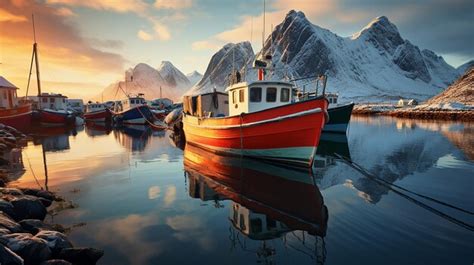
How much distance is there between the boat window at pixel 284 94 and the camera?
1606 centimetres

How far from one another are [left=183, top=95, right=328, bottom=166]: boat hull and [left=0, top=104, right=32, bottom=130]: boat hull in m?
31.2

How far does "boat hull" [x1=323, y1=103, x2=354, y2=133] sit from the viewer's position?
2997 centimetres

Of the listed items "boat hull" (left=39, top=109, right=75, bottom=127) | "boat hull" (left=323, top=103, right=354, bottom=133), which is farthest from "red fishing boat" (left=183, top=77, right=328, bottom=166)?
"boat hull" (left=39, top=109, right=75, bottom=127)

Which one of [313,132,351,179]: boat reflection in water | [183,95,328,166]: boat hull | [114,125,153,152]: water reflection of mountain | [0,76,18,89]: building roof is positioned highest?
[0,76,18,89]: building roof

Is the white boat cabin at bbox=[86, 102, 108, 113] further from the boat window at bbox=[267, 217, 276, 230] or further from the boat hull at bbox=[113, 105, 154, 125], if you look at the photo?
the boat window at bbox=[267, 217, 276, 230]

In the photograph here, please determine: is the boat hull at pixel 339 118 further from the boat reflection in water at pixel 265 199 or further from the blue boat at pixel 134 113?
the blue boat at pixel 134 113

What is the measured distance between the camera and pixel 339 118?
101 feet

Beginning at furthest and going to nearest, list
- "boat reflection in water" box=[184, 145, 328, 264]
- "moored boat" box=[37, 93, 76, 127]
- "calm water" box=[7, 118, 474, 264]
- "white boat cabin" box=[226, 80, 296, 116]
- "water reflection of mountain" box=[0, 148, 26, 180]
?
1. "moored boat" box=[37, 93, 76, 127]
2. "white boat cabin" box=[226, 80, 296, 116]
3. "water reflection of mountain" box=[0, 148, 26, 180]
4. "boat reflection in water" box=[184, 145, 328, 264]
5. "calm water" box=[7, 118, 474, 264]

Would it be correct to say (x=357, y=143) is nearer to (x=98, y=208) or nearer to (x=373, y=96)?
(x=98, y=208)

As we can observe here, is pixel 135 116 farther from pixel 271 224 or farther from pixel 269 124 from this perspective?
pixel 271 224

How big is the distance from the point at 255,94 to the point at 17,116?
3474cm

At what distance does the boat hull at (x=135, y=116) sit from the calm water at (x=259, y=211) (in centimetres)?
3196

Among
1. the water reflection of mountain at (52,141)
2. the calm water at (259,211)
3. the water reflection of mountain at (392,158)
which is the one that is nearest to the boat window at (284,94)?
the calm water at (259,211)

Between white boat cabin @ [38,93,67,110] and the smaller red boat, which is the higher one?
white boat cabin @ [38,93,67,110]
